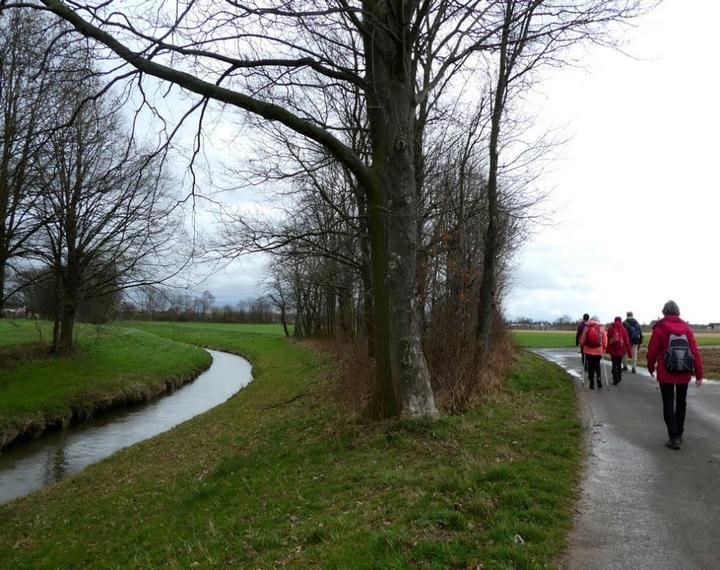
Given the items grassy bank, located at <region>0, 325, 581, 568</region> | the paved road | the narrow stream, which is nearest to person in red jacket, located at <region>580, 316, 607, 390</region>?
grassy bank, located at <region>0, 325, 581, 568</region>

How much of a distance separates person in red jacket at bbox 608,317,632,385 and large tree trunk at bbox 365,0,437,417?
888 cm

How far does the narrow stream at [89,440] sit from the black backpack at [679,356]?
1228 centimetres

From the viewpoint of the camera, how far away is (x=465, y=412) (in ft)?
32.4

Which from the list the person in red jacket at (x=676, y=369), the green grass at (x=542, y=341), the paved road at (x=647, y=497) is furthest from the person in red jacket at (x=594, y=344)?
the green grass at (x=542, y=341)

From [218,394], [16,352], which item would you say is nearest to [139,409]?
[218,394]

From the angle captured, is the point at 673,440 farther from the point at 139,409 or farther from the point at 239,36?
the point at 139,409

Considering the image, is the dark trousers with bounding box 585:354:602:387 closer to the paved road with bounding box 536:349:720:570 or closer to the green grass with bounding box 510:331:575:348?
the paved road with bounding box 536:349:720:570

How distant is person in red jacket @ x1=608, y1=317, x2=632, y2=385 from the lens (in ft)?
49.0

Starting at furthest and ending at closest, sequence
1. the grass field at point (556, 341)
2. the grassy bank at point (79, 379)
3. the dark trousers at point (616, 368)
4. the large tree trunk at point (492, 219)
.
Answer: the grass field at point (556, 341)
the grassy bank at point (79, 379)
the dark trousers at point (616, 368)
the large tree trunk at point (492, 219)

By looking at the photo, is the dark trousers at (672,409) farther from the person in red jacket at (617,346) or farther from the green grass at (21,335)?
the green grass at (21,335)

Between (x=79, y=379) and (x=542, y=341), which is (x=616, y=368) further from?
(x=542, y=341)

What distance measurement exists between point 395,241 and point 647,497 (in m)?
4.56

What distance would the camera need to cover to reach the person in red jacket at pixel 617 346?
1494 centimetres

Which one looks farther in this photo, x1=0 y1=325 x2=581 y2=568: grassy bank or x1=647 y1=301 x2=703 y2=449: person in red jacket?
x1=647 y1=301 x2=703 y2=449: person in red jacket
